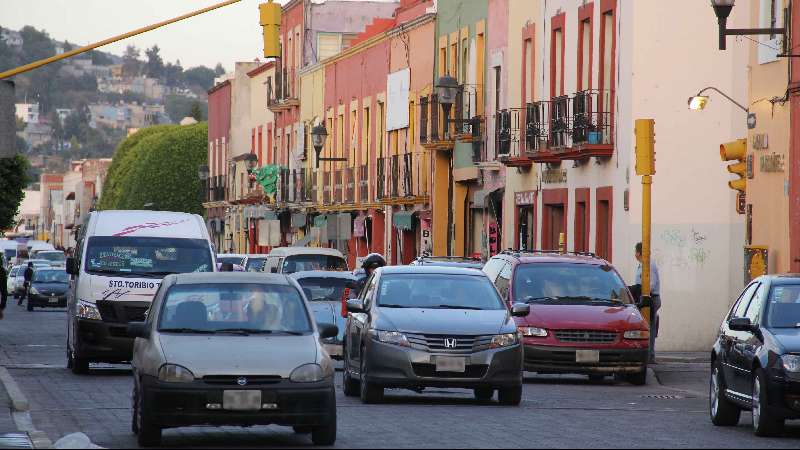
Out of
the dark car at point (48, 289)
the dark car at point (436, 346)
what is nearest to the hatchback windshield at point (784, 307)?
the dark car at point (436, 346)

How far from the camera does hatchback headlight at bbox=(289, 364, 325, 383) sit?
1520cm

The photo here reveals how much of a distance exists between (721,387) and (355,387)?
5151mm

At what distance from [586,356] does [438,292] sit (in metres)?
3.77

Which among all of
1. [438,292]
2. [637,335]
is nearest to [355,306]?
[438,292]

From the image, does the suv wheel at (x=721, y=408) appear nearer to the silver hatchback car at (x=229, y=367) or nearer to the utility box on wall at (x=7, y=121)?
the silver hatchback car at (x=229, y=367)

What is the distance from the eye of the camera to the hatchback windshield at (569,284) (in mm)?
25781

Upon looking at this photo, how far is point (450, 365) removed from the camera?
20375 mm

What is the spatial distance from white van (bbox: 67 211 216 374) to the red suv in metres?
4.73

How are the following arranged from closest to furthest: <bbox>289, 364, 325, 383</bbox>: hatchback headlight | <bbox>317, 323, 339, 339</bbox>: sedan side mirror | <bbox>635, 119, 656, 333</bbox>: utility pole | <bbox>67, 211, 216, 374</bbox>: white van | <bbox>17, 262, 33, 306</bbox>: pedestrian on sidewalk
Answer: <bbox>289, 364, 325, 383</bbox>: hatchback headlight → <bbox>317, 323, 339, 339</bbox>: sedan side mirror → <bbox>67, 211, 216, 374</bbox>: white van → <bbox>635, 119, 656, 333</bbox>: utility pole → <bbox>17, 262, 33, 306</bbox>: pedestrian on sidewalk

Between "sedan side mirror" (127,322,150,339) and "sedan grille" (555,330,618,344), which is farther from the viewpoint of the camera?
"sedan grille" (555,330,618,344)

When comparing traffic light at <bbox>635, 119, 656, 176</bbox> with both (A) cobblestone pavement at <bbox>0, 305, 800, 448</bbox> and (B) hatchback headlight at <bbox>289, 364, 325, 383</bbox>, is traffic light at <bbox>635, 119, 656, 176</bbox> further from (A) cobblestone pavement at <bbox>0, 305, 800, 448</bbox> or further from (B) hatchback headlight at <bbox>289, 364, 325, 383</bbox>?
(B) hatchback headlight at <bbox>289, 364, 325, 383</bbox>

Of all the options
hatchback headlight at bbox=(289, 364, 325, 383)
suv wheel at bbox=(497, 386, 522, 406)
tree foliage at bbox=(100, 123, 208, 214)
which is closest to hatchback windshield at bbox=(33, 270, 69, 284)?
tree foliage at bbox=(100, 123, 208, 214)

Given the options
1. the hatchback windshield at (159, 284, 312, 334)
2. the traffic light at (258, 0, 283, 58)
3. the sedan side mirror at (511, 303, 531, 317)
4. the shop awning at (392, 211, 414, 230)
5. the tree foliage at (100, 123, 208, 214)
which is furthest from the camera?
the tree foliage at (100, 123, 208, 214)

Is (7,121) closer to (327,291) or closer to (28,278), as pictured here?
(327,291)
